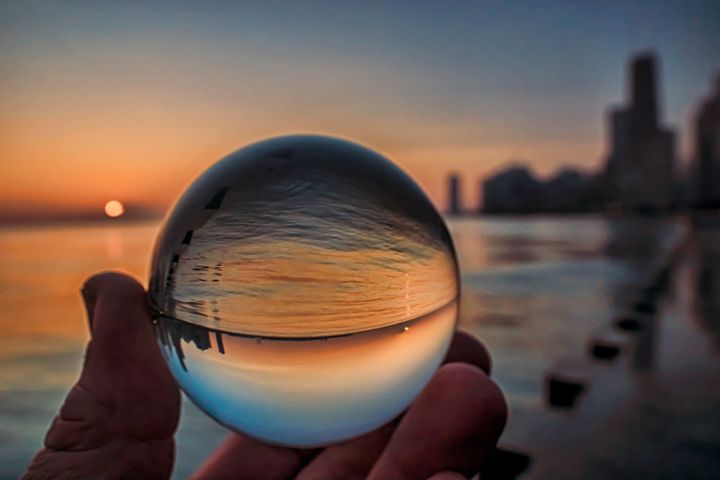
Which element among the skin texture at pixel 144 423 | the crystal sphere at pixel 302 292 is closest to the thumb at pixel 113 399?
the skin texture at pixel 144 423

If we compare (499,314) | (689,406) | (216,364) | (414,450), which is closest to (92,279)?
(216,364)

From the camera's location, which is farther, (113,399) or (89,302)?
(89,302)

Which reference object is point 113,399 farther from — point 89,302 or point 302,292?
point 302,292

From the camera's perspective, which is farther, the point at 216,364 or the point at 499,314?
the point at 499,314

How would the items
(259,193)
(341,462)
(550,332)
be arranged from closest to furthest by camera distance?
(259,193) → (341,462) → (550,332)

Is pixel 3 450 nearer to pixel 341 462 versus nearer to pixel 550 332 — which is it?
pixel 341 462

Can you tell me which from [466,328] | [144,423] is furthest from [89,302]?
[466,328]
